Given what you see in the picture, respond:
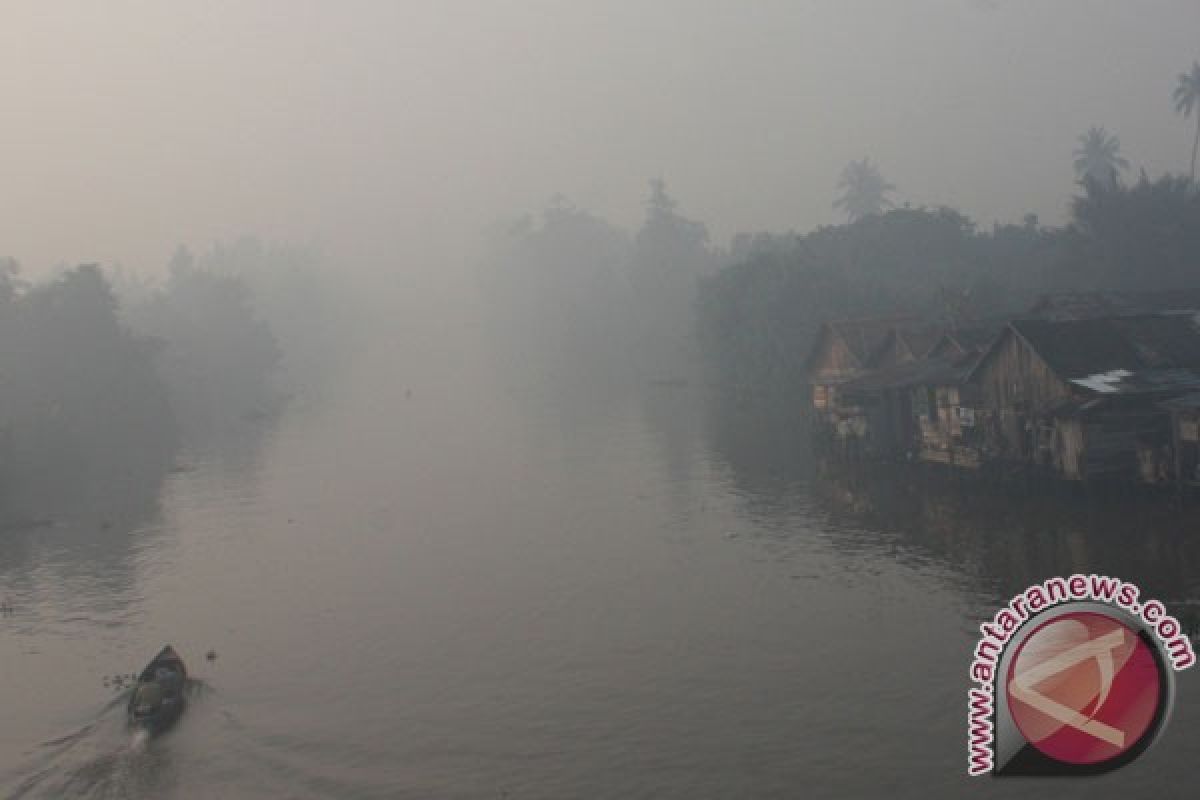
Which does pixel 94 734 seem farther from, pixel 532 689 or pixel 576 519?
pixel 576 519

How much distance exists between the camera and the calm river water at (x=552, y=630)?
21.6 metres

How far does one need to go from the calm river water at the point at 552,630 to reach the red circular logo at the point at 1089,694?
1018 centimetres

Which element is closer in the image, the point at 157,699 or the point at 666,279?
the point at 157,699

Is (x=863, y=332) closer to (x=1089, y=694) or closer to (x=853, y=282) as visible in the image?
(x=853, y=282)

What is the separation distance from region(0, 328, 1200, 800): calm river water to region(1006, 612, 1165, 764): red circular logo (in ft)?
33.4

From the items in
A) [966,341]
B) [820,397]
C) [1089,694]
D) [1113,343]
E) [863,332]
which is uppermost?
[863,332]

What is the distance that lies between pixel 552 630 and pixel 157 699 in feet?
34.7

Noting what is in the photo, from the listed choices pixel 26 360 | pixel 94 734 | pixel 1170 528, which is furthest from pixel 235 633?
pixel 26 360

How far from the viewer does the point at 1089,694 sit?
31.3ft

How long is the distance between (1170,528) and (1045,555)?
412 cm

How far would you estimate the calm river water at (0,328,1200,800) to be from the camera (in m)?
21.6

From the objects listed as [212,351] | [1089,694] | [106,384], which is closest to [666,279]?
[212,351]

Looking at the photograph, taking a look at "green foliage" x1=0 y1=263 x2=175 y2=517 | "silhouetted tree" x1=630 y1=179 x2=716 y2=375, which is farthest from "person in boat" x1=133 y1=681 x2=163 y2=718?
"silhouetted tree" x1=630 y1=179 x2=716 y2=375

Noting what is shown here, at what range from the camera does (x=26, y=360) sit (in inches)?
3388
